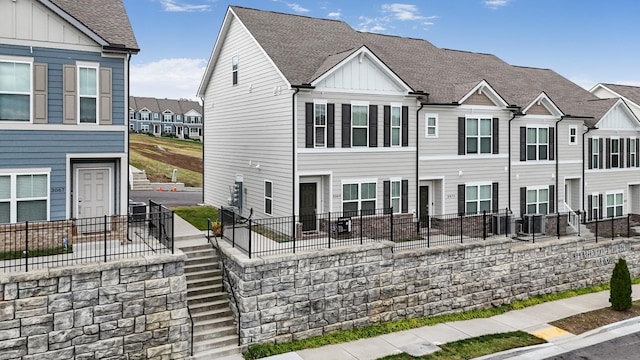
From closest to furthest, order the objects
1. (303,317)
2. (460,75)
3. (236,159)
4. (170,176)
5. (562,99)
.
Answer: (303,317) < (236,159) < (460,75) < (562,99) < (170,176)

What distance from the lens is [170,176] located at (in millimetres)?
42938

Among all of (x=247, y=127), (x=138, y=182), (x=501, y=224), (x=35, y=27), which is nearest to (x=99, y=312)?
(x=35, y=27)

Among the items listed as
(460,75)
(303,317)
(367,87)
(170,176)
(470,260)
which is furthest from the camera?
(170,176)

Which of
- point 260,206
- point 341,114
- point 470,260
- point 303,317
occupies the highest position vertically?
point 341,114

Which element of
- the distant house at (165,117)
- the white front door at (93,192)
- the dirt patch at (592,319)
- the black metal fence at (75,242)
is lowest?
the dirt patch at (592,319)

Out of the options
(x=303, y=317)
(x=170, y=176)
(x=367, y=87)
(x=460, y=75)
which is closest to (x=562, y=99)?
(x=460, y=75)

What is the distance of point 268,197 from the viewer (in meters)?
20.3

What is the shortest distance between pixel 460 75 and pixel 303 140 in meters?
11.5

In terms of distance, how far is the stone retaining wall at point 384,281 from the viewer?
14.2 m

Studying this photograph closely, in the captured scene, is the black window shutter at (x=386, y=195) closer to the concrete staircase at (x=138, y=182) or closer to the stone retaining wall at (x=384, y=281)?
the stone retaining wall at (x=384, y=281)

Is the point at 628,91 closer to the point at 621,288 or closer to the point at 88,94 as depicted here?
the point at 621,288

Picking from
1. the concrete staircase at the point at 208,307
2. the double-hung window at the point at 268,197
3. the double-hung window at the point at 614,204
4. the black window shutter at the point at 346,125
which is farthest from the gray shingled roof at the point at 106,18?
the double-hung window at the point at 614,204

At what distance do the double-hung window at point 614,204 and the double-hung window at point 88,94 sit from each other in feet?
90.7

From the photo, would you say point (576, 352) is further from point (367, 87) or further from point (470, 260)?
point (367, 87)
